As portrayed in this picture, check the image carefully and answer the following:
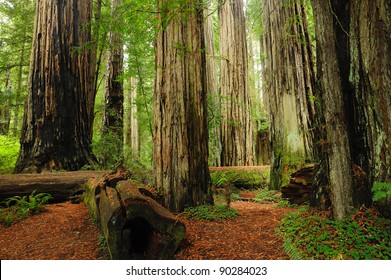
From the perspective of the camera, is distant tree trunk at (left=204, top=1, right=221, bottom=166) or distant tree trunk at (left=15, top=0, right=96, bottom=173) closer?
distant tree trunk at (left=15, top=0, right=96, bottom=173)

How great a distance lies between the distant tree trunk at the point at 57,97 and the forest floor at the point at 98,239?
82.0 inches

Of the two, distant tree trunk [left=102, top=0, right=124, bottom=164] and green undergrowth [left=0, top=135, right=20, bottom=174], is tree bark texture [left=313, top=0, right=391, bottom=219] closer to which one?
distant tree trunk [left=102, top=0, right=124, bottom=164]

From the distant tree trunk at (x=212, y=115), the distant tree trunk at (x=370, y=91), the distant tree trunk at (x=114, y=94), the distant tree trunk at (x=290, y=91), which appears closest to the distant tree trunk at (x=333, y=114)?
the distant tree trunk at (x=370, y=91)

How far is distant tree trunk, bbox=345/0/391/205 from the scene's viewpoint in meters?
2.56

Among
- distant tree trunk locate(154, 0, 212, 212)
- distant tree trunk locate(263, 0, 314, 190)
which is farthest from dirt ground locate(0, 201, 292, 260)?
distant tree trunk locate(263, 0, 314, 190)

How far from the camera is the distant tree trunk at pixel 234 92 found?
8.39 metres

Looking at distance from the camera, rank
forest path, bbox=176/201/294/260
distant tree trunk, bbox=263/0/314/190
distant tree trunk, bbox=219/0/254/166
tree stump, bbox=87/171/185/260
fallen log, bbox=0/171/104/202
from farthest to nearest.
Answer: distant tree trunk, bbox=219/0/254/166, distant tree trunk, bbox=263/0/314/190, fallen log, bbox=0/171/104/202, forest path, bbox=176/201/294/260, tree stump, bbox=87/171/185/260

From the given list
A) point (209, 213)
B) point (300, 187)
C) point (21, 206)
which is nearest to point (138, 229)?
point (209, 213)

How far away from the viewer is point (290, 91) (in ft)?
17.3

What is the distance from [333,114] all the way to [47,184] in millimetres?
4492

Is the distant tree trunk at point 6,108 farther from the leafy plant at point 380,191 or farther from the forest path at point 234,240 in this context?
the leafy plant at point 380,191

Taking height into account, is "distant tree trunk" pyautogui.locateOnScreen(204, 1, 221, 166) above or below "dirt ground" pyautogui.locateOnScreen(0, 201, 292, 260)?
above

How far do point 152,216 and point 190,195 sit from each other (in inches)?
50.4

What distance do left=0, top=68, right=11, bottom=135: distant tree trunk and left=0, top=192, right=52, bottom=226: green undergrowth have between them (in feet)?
18.0
